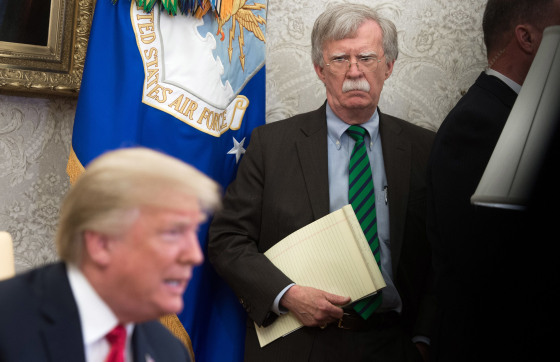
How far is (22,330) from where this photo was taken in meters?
0.95

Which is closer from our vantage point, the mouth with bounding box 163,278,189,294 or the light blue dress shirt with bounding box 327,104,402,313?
the mouth with bounding box 163,278,189,294

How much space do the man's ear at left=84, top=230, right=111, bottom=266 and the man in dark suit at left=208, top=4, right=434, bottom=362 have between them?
4.68ft

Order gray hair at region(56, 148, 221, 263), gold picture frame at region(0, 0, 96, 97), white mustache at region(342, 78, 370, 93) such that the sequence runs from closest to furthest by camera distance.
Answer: gray hair at region(56, 148, 221, 263) < white mustache at region(342, 78, 370, 93) < gold picture frame at region(0, 0, 96, 97)

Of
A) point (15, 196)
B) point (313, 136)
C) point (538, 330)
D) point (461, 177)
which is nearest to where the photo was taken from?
point (538, 330)

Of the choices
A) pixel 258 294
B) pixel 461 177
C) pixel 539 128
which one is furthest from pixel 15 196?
pixel 539 128

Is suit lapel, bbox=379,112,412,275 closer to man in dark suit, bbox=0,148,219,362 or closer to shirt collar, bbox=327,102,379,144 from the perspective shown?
shirt collar, bbox=327,102,379,144

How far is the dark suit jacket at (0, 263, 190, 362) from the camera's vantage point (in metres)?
0.94

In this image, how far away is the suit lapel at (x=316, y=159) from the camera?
2477 mm

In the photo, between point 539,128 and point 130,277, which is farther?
point 539,128

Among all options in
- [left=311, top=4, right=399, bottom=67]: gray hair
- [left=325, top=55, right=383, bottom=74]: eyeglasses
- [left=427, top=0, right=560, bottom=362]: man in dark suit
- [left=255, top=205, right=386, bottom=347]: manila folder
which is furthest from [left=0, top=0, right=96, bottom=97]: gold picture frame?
[left=427, top=0, right=560, bottom=362]: man in dark suit

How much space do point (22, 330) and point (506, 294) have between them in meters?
0.68

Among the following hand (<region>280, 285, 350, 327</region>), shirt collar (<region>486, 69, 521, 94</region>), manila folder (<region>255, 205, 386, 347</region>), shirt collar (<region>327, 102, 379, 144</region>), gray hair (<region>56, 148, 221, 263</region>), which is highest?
shirt collar (<region>486, 69, 521, 94</region>)

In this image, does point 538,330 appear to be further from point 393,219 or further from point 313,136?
point 313,136

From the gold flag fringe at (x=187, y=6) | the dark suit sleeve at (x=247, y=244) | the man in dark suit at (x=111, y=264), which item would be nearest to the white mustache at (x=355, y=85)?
the dark suit sleeve at (x=247, y=244)
